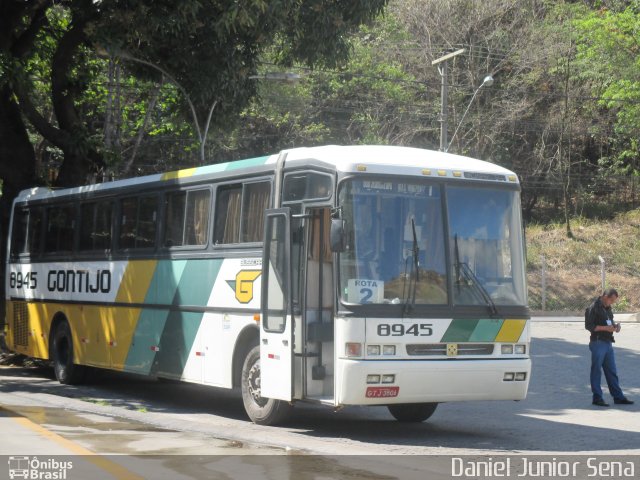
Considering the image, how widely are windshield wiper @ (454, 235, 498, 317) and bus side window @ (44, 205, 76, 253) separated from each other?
28.5 feet

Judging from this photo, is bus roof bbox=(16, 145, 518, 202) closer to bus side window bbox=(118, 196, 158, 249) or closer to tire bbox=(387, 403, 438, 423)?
bus side window bbox=(118, 196, 158, 249)

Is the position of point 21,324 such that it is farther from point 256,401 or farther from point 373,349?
point 373,349

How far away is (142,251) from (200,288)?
77.8 inches

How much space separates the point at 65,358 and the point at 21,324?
7.02 feet

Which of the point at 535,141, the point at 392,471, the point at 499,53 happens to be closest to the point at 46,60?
the point at 392,471

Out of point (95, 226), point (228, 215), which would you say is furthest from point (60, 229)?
point (228, 215)

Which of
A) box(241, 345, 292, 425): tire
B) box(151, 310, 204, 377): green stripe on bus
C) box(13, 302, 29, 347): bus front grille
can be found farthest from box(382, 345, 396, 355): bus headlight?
box(13, 302, 29, 347): bus front grille

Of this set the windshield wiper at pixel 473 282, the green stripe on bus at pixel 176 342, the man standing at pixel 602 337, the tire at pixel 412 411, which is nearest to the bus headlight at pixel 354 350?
the windshield wiper at pixel 473 282

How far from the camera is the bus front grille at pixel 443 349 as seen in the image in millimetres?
11789

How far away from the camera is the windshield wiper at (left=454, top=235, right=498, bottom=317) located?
12141 mm

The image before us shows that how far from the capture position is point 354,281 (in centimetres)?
1169

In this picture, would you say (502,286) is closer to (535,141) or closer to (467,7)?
Answer: (467,7)

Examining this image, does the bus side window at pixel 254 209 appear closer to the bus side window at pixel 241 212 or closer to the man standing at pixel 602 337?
the bus side window at pixel 241 212

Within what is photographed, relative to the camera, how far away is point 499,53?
52.0 meters
